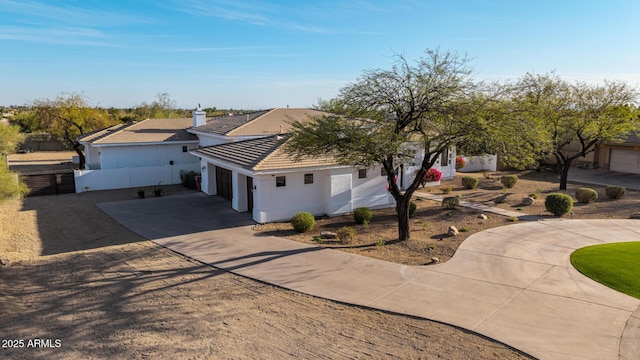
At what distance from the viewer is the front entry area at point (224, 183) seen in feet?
80.7

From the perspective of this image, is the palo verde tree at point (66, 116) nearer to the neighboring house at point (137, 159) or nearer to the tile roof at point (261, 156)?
the neighboring house at point (137, 159)

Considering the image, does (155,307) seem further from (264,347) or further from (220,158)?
(220,158)

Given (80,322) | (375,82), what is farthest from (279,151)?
(80,322)

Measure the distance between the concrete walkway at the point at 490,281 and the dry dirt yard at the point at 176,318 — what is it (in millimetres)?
732

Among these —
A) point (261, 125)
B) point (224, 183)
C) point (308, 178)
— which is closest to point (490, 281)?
point (308, 178)

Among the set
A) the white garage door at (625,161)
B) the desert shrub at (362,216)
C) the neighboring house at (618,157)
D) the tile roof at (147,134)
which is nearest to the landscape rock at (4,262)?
the desert shrub at (362,216)

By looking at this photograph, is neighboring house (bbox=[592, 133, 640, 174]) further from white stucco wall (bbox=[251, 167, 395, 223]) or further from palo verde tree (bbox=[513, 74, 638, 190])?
white stucco wall (bbox=[251, 167, 395, 223])

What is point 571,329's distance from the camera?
9664 mm

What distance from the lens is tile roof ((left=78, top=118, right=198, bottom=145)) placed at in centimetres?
3055

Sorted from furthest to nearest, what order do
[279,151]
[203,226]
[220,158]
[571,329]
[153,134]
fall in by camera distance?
[153,134] < [220,158] < [279,151] < [203,226] < [571,329]

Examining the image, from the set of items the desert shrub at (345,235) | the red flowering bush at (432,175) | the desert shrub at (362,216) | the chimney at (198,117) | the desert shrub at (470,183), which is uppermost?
the chimney at (198,117)

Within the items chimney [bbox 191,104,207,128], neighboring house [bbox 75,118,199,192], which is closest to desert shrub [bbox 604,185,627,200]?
neighboring house [bbox 75,118,199,192]

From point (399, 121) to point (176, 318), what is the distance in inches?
404

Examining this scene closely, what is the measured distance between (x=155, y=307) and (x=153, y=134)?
2410cm
